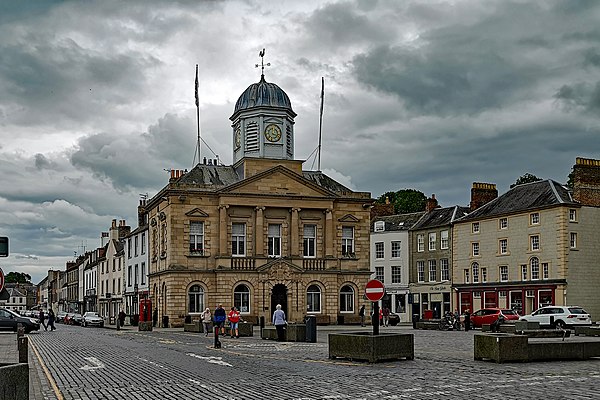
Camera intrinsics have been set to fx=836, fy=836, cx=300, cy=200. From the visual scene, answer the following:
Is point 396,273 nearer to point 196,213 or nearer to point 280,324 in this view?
point 196,213

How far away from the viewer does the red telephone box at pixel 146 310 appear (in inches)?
2440

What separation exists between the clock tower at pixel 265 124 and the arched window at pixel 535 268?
20685mm

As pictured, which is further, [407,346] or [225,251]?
[225,251]

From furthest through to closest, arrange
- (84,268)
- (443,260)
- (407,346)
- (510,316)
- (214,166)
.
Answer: (84,268) → (443,260) → (214,166) → (510,316) → (407,346)

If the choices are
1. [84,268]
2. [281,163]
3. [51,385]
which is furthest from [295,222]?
[84,268]

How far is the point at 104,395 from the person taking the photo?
1595 centimetres

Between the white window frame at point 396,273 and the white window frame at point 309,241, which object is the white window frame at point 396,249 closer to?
the white window frame at point 396,273

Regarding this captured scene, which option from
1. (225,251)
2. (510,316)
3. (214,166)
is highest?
(214,166)

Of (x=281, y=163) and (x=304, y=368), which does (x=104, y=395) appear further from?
(x=281, y=163)

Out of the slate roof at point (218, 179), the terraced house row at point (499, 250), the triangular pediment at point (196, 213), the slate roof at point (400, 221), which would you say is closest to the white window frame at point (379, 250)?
the terraced house row at point (499, 250)

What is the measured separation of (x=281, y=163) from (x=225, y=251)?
28.1 ft

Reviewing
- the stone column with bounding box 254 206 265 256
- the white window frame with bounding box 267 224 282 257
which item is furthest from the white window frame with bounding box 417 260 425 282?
the stone column with bounding box 254 206 265 256

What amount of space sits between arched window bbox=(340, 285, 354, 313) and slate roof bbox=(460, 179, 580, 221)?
12488 millimetres

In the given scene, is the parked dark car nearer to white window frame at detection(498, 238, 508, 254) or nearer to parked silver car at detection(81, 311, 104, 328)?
parked silver car at detection(81, 311, 104, 328)
